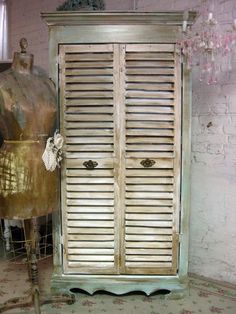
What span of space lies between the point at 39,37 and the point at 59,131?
1.51 meters

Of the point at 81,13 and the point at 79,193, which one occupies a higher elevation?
the point at 81,13

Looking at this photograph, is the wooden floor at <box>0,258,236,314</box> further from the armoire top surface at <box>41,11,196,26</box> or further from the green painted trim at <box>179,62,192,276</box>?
the armoire top surface at <box>41,11,196,26</box>

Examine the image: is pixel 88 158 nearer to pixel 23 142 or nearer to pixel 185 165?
pixel 23 142

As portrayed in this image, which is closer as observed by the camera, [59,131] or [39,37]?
[59,131]

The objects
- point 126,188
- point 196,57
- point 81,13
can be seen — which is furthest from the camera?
point 196,57

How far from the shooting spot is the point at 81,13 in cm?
202

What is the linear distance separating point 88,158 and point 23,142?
1.40ft

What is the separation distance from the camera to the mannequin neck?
1.89m

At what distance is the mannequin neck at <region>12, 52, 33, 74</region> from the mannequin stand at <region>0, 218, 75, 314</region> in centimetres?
82

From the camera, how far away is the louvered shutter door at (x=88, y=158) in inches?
82.0

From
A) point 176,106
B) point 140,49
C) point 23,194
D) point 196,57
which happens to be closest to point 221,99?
point 196,57

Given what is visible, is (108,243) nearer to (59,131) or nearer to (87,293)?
(87,293)

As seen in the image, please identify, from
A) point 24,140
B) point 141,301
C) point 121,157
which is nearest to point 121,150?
point 121,157

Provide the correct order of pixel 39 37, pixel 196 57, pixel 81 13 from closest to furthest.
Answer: pixel 81 13
pixel 196 57
pixel 39 37
